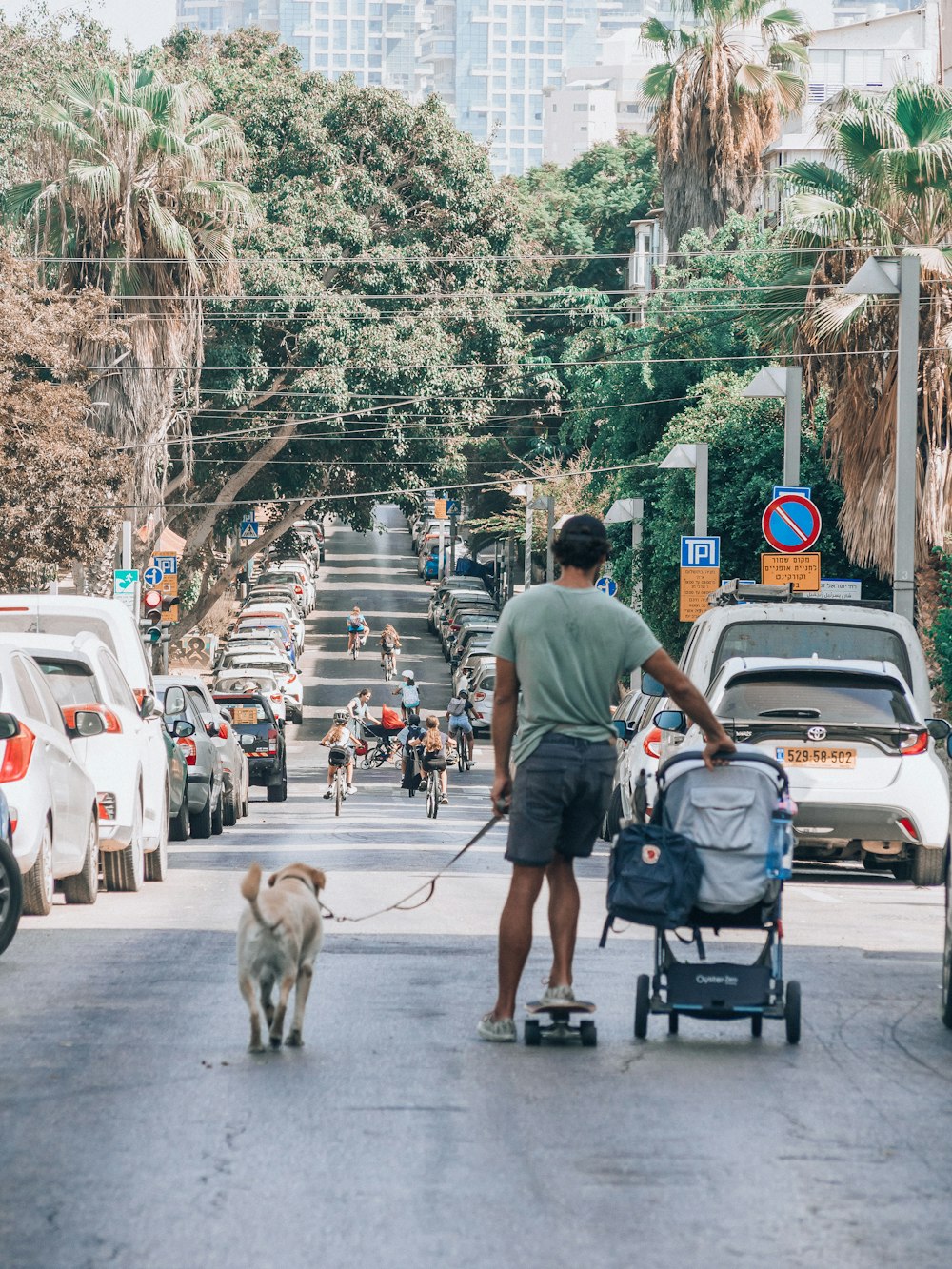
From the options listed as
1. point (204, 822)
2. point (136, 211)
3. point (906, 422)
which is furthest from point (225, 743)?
point (136, 211)

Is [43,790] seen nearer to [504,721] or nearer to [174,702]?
[504,721]

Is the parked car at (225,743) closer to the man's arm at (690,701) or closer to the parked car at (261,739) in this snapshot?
the parked car at (261,739)

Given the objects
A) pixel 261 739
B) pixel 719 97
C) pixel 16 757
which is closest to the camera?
pixel 16 757

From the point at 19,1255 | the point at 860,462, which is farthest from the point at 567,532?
the point at 860,462

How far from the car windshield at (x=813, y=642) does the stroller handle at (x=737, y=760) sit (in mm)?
7944

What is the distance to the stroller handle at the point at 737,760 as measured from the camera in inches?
324

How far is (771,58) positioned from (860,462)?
25592 mm

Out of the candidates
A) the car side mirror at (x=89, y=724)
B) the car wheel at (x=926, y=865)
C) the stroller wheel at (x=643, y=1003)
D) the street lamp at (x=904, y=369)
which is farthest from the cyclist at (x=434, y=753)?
the stroller wheel at (x=643, y=1003)

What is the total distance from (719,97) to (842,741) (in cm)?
3553

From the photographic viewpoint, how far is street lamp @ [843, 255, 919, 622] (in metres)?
21.9

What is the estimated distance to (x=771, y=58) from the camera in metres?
51.1

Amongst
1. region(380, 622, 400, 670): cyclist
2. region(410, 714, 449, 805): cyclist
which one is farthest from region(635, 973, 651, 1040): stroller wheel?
region(380, 622, 400, 670): cyclist

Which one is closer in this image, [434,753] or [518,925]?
[518,925]

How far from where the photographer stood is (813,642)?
16.4 m
